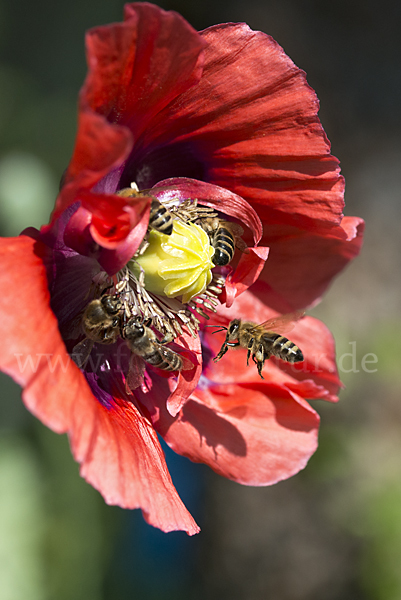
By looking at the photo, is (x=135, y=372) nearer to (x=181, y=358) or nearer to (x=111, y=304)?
(x=181, y=358)

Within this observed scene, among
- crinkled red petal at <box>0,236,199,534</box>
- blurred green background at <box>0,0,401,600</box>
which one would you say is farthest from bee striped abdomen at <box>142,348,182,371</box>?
blurred green background at <box>0,0,401,600</box>

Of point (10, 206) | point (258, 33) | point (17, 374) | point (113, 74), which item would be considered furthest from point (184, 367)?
point (10, 206)

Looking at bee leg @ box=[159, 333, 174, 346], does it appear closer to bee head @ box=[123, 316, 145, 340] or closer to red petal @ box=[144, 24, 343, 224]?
bee head @ box=[123, 316, 145, 340]

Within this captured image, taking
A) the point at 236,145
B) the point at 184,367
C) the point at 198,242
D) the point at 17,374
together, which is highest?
the point at 236,145

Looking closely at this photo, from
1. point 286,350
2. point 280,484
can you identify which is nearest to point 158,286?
point 286,350

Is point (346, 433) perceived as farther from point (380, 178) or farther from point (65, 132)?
point (65, 132)

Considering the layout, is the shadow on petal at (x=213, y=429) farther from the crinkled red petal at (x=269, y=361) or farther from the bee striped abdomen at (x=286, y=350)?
the bee striped abdomen at (x=286, y=350)
